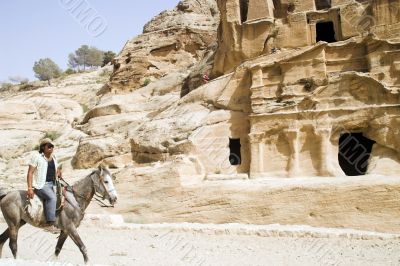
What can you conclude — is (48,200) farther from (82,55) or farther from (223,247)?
(82,55)

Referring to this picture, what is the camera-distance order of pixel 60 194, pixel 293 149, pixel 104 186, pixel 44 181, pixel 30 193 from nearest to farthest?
pixel 30 193, pixel 44 181, pixel 60 194, pixel 104 186, pixel 293 149

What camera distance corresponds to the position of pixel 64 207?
818cm

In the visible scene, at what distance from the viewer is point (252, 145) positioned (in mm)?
15023

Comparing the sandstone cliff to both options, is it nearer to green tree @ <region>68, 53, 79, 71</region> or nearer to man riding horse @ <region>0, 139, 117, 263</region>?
man riding horse @ <region>0, 139, 117, 263</region>

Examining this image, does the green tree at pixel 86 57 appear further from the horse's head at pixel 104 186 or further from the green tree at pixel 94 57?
the horse's head at pixel 104 186

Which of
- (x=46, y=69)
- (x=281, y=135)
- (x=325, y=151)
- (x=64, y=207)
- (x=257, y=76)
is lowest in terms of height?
(x=64, y=207)

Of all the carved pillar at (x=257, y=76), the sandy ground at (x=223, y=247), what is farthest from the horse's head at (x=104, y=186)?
the carved pillar at (x=257, y=76)

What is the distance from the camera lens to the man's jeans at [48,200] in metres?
7.91

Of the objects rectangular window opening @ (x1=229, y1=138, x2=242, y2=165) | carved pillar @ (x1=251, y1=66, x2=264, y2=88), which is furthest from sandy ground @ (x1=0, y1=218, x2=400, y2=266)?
carved pillar @ (x1=251, y1=66, x2=264, y2=88)

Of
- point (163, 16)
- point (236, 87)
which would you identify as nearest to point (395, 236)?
point (236, 87)

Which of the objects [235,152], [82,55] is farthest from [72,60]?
[235,152]

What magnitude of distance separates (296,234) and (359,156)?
657cm

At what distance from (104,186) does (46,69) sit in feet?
199

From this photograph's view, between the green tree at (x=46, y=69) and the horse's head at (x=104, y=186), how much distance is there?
57146mm
